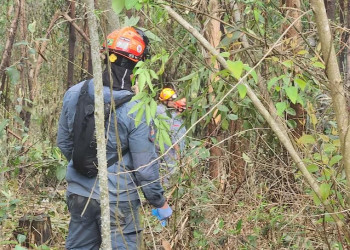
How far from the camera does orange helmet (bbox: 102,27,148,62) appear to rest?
166 inches

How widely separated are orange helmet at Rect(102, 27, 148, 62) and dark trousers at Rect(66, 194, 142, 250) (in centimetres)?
102

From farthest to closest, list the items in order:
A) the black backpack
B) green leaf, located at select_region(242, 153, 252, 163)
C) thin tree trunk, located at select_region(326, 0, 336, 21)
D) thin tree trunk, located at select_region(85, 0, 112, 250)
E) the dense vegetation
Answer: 1. thin tree trunk, located at select_region(326, 0, 336, 21)
2. green leaf, located at select_region(242, 153, 252, 163)
3. the black backpack
4. the dense vegetation
5. thin tree trunk, located at select_region(85, 0, 112, 250)

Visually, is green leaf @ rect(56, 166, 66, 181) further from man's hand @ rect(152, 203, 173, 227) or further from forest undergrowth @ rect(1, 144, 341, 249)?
man's hand @ rect(152, 203, 173, 227)

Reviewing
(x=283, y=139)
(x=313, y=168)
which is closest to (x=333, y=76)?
(x=283, y=139)

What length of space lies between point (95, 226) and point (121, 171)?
468 mm

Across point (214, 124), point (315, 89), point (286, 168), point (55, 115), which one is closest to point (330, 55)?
point (315, 89)

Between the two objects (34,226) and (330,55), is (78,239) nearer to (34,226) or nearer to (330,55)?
(34,226)

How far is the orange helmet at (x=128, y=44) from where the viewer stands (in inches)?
166

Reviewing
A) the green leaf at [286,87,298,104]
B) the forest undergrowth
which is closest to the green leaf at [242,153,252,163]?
the forest undergrowth

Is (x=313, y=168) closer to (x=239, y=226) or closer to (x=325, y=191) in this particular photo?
(x=325, y=191)

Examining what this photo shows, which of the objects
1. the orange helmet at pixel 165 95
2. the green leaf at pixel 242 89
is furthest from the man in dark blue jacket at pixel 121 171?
the green leaf at pixel 242 89

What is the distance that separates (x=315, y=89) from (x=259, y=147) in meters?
0.76

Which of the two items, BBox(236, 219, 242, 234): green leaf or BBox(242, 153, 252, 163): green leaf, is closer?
BBox(236, 219, 242, 234): green leaf

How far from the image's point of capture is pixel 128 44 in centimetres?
421
